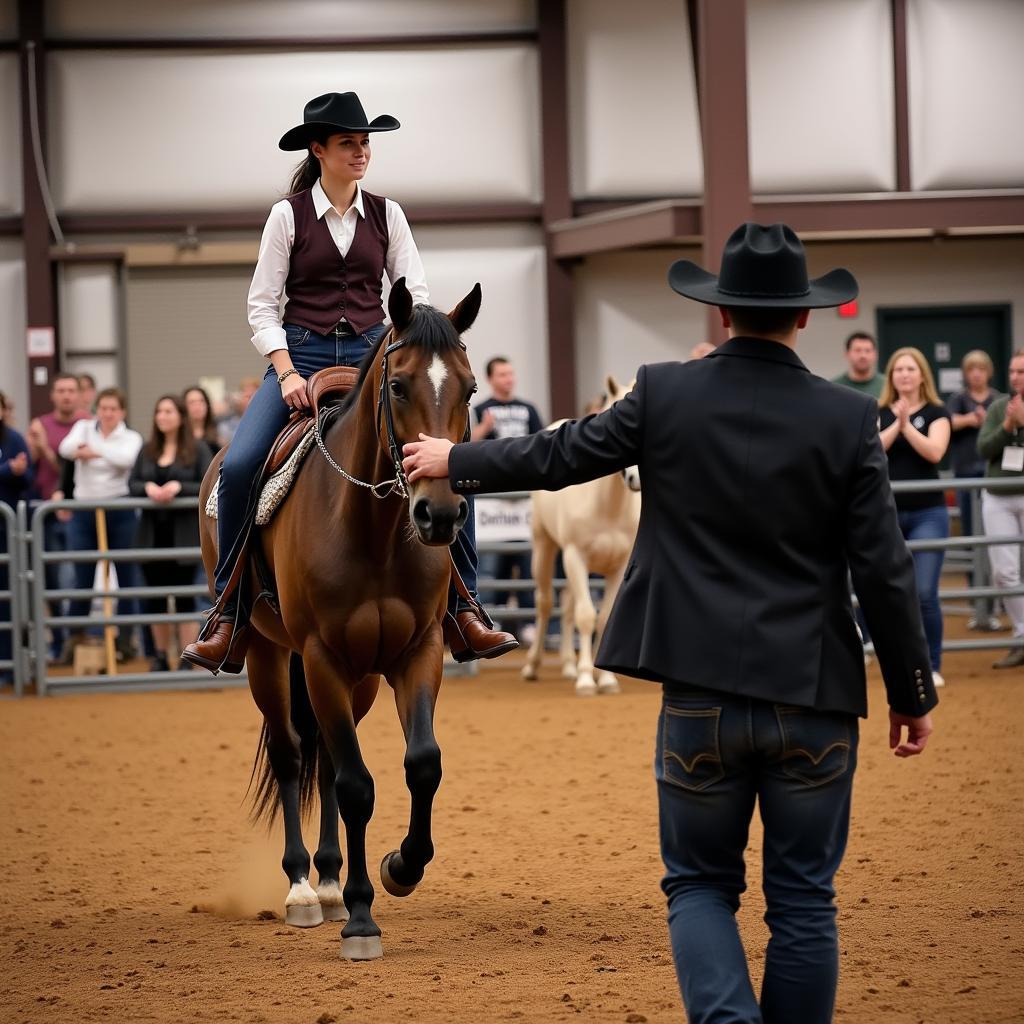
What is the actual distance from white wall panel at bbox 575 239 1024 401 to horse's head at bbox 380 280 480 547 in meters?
14.3

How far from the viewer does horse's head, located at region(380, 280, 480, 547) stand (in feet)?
15.7

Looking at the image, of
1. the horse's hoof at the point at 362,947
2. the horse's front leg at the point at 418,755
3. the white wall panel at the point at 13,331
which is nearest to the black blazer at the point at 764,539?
the horse's front leg at the point at 418,755

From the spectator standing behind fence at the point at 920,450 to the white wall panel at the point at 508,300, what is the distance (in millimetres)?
7969

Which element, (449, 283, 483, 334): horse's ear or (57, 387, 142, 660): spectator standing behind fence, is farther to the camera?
(57, 387, 142, 660): spectator standing behind fence

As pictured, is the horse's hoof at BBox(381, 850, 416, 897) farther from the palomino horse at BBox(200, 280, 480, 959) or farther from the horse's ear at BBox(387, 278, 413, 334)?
the horse's ear at BBox(387, 278, 413, 334)

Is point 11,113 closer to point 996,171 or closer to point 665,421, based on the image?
point 996,171

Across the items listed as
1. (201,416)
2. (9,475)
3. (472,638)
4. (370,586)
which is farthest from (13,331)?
(370,586)

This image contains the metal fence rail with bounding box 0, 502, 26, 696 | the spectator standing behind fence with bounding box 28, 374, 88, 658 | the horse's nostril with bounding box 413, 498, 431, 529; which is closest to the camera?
the horse's nostril with bounding box 413, 498, 431, 529

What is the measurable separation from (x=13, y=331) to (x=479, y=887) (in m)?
14.4

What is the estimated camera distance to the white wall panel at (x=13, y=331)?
18.8 m

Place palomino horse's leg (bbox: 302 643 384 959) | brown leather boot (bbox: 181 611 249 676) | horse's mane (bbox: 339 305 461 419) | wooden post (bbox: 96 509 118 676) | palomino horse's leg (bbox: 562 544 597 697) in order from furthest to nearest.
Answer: wooden post (bbox: 96 509 118 676) < palomino horse's leg (bbox: 562 544 597 697) < brown leather boot (bbox: 181 611 249 676) < palomino horse's leg (bbox: 302 643 384 959) < horse's mane (bbox: 339 305 461 419)

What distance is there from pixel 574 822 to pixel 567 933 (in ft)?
6.80

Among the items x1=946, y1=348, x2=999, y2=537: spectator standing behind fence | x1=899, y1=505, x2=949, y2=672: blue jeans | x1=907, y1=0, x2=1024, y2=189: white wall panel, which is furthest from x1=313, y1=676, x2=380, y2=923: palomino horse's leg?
x1=907, y1=0, x2=1024, y2=189: white wall panel

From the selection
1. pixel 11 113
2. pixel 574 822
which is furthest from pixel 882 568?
pixel 11 113
